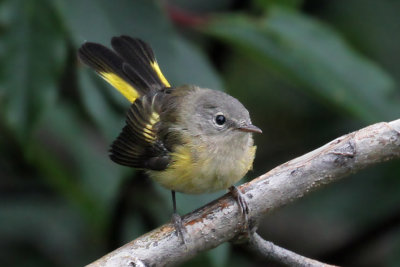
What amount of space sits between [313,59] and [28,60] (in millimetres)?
1435

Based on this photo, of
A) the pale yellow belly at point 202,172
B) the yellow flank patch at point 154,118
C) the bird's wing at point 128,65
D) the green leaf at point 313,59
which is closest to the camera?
the pale yellow belly at point 202,172

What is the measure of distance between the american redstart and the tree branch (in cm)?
14

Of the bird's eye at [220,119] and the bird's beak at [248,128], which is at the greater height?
the bird's eye at [220,119]

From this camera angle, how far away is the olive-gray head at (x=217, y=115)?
3281 mm

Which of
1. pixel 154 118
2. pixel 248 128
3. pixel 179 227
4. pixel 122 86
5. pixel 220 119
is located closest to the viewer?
pixel 179 227

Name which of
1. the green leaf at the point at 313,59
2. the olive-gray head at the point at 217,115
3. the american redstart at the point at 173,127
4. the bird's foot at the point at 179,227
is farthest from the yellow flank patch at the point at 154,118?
the bird's foot at the point at 179,227

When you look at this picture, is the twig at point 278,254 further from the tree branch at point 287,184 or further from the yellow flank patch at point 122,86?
the yellow flank patch at point 122,86

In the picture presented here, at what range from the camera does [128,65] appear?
12.3ft

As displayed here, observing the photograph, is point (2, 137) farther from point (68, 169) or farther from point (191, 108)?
point (191, 108)

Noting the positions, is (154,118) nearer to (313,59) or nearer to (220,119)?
(220,119)

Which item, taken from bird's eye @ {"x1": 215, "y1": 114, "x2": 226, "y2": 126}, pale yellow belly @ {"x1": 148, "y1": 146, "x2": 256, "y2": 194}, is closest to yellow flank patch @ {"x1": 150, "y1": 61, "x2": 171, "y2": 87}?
bird's eye @ {"x1": 215, "y1": 114, "x2": 226, "y2": 126}

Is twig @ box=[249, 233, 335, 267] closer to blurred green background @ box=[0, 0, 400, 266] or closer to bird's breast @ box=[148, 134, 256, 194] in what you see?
blurred green background @ box=[0, 0, 400, 266]

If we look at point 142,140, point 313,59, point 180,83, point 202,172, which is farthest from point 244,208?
point 313,59

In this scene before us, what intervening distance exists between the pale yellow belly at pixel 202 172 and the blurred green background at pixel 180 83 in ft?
0.81
